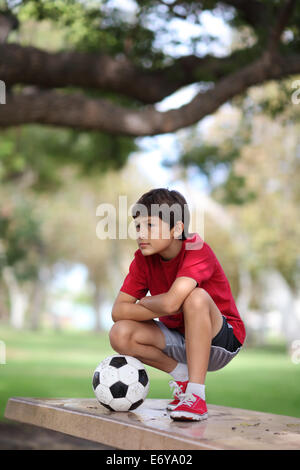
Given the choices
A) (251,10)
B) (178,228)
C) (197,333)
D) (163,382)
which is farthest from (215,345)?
(163,382)

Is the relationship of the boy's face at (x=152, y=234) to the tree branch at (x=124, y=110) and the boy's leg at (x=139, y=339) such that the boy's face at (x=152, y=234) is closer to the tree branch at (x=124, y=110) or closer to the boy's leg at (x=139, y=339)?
the boy's leg at (x=139, y=339)

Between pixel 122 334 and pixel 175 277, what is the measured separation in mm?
471

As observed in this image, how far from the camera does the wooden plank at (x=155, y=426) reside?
279 cm

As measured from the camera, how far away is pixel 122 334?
3.62 metres

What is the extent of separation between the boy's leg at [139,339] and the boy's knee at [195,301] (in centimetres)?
42

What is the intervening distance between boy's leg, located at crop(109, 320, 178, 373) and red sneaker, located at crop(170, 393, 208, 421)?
18.6 inches

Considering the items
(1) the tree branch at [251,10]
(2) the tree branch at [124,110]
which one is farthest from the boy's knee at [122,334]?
(1) the tree branch at [251,10]

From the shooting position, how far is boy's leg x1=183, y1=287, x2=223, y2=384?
130 inches

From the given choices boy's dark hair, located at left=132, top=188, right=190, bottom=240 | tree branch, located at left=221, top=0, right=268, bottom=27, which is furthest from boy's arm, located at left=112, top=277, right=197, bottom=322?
tree branch, located at left=221, top=0, right=268, bottom=27

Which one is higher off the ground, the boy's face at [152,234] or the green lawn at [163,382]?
the boy's face at [152,234]

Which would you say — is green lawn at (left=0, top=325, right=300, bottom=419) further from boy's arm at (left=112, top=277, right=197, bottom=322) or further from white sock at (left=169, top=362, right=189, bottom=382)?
boy's arm at (left=112, top=277, right=197, bottom=322)

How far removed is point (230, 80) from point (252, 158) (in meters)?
13.1
